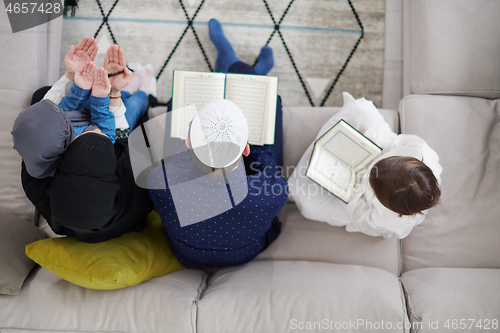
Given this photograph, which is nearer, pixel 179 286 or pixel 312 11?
pixel 179 286

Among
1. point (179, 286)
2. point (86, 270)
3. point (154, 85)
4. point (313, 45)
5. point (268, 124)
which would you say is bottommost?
point (179, 286)

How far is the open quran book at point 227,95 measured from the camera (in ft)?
4.42

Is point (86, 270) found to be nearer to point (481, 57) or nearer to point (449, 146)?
point (449, 146)

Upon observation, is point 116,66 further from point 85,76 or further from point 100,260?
point 100,260

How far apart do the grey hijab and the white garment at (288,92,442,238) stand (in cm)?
96

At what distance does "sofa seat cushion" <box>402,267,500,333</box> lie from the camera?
113 centimetres

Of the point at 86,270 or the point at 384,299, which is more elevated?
the point at 86,270

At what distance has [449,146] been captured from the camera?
1439 mm

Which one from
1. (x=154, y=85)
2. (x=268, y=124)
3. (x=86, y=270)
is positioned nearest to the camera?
(x=86, y=270)

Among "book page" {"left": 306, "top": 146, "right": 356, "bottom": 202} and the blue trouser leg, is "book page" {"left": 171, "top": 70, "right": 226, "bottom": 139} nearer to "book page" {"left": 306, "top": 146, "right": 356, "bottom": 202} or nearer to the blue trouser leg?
the blue trouser leg

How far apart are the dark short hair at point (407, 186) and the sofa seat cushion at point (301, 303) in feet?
1.23

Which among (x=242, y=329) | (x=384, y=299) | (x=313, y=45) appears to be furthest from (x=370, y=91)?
(x=242, y=329)

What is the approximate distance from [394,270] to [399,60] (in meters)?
1.28

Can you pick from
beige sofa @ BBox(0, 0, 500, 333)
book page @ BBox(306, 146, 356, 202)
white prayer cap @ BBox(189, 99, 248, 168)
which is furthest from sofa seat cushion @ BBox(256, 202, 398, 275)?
white prayer cap @ BBox(189, 99, 248, 168)
